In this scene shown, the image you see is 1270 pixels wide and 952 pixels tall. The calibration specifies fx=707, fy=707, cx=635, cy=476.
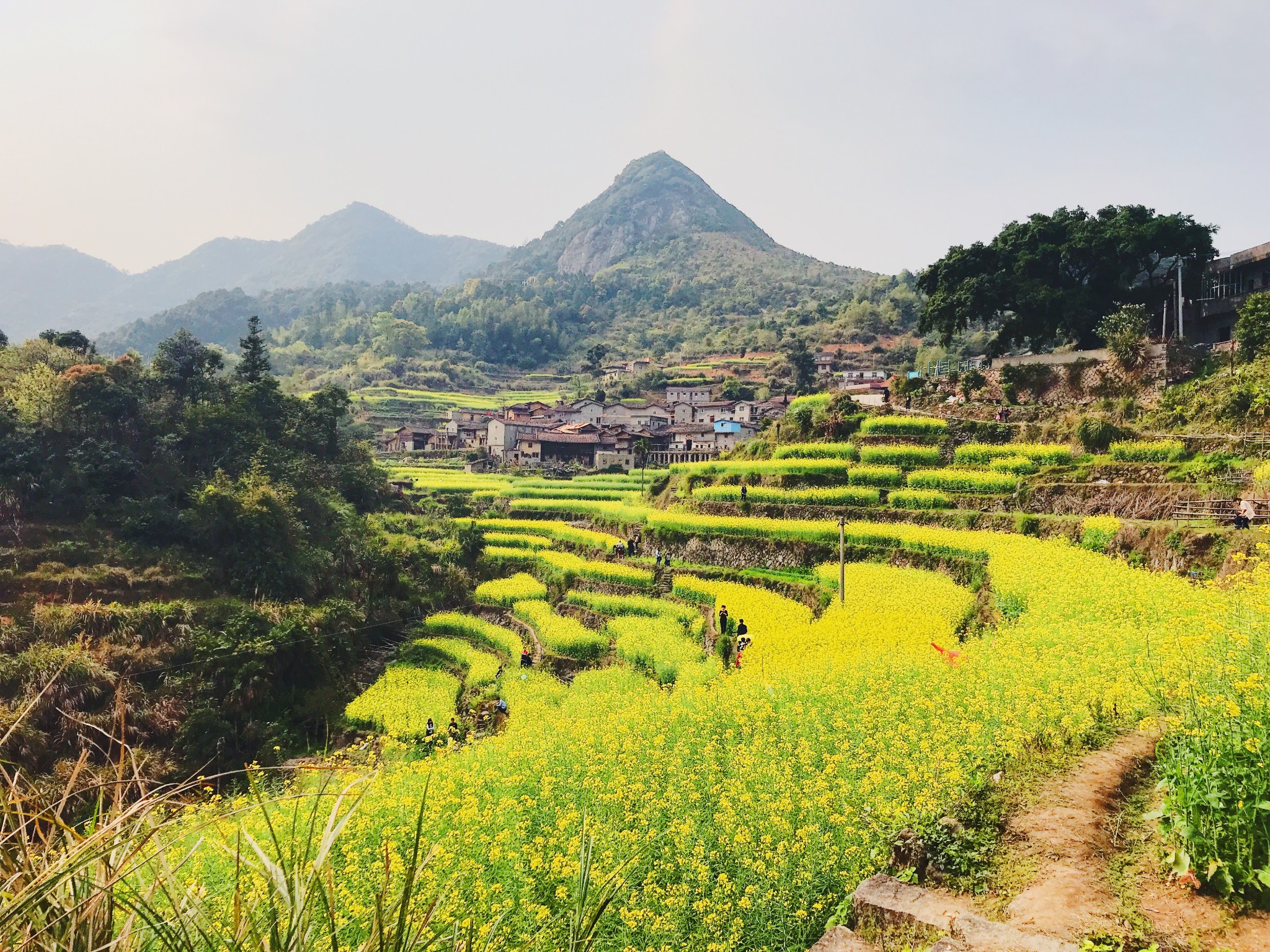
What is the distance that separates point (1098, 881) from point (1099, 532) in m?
14.9

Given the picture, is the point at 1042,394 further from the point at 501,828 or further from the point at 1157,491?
the point at 501,828

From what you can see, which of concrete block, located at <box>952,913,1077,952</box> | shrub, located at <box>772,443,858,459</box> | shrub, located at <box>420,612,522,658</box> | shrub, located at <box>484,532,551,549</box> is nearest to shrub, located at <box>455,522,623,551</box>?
shrub, located at <box>484,532,551,549</box>

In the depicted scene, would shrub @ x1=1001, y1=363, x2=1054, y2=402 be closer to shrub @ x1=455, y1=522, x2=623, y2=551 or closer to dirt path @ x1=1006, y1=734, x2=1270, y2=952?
shrub @ x1=455, y1=522, x2=623, y2=551

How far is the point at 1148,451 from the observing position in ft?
65.9

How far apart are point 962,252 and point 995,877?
1162 inches

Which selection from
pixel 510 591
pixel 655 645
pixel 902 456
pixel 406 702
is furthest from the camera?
pixel 510 591

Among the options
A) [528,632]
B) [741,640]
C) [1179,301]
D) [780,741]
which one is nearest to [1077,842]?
[780,741]

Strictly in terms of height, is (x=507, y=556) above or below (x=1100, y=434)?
below

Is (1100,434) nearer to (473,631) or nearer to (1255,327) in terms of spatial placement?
(1255,327)

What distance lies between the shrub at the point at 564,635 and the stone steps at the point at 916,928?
48.9ft

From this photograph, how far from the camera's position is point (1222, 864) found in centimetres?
455

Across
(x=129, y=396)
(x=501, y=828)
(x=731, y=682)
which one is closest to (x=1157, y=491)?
(x=731, y=682)

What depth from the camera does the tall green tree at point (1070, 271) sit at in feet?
84.8

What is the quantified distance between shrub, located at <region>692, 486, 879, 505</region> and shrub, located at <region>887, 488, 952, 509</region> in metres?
0.78
